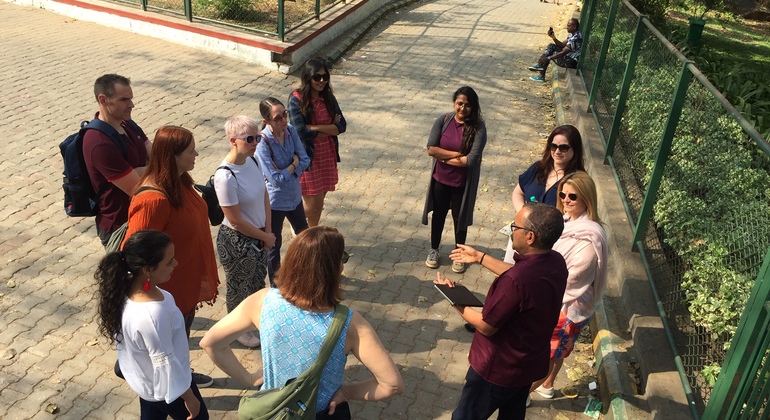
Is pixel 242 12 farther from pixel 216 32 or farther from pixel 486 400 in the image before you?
pixel 486 400

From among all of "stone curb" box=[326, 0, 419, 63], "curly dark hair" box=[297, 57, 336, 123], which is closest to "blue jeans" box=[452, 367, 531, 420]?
"curly dark hair" box=[297, 57, 336, 123]

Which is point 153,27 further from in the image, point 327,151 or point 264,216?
point 264,216

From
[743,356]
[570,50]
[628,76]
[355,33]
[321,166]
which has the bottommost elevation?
[355,33]

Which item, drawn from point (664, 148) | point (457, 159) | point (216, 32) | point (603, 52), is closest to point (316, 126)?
point (457, 159)

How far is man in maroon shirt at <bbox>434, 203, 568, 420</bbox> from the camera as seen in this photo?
10.4ft

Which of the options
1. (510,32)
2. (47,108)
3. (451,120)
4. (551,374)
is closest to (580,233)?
(551,374)

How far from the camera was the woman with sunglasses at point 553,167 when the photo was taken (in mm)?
4516

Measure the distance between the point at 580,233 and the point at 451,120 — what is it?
196cm

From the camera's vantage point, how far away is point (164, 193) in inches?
140

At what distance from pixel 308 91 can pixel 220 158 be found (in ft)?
8.94

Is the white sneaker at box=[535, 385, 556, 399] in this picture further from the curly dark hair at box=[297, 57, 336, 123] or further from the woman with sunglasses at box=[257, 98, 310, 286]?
the curly dark hair at box=[297, 57, 336, 123]

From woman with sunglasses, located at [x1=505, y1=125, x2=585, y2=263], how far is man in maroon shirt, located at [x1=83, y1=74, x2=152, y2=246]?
9.00 feet

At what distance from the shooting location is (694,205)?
16.0 feet

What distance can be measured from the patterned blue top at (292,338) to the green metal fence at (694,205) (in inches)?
88.7
